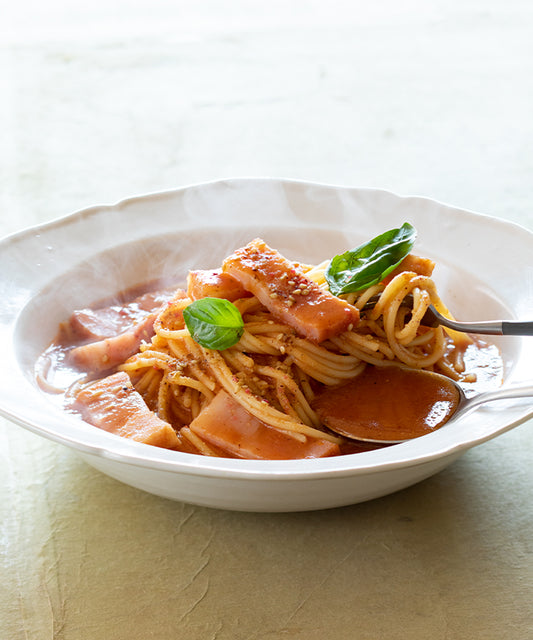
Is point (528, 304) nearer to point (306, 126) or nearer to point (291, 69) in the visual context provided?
point (306, 126)

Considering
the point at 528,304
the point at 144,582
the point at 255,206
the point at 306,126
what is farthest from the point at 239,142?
the point at 144,582

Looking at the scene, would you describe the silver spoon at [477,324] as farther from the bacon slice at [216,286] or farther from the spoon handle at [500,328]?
the bacon slice at [216,286]

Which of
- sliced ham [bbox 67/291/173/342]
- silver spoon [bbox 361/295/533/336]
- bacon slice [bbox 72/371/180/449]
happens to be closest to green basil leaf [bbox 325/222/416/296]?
silver spoon [bbox 361/295/533/336]

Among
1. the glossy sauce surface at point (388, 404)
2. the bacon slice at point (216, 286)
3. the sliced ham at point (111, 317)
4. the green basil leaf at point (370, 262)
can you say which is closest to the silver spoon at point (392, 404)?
the glossy sauce surface at point (388, 404)

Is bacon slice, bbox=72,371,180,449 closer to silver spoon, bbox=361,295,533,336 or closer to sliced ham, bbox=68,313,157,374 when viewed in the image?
sliced ham, bbox=68,313,157,374

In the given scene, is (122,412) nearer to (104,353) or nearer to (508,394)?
(104,353)
